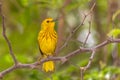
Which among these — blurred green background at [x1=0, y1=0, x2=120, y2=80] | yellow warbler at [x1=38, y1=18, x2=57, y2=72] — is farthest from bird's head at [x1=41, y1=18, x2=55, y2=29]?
blurred green background at [x1=0, y1=0, x2=120, y2=80]

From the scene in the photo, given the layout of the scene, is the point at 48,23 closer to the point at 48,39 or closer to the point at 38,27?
the point at 48,39

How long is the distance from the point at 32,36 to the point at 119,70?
182 centimetres

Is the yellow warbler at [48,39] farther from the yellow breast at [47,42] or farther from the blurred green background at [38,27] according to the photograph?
the blurred green background at [38,27]

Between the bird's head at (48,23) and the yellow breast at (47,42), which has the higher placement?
the bird's head at (48,23)

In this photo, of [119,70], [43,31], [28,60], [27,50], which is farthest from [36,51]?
[119,70]

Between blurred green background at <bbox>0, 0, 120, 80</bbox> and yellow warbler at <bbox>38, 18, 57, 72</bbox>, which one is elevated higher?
yellow warbler at <bbox>38, 18, 57, 72</bbox>

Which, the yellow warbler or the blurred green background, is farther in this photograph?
the blurred green background

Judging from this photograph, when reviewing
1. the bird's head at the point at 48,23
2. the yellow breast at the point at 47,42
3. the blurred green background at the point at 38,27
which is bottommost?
the blurred green background at the point at 38,27

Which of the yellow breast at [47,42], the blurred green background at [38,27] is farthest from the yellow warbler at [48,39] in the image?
the blurred green background at [38,27]

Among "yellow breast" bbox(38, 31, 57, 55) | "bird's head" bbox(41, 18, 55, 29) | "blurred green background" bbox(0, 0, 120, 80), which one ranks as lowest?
"blurred green background" bbox(0, 0, 120, 80)

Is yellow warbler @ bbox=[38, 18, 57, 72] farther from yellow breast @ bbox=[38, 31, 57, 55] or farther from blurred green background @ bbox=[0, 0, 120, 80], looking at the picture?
blurred green background @ bbox=[0, 0, 120, 80]

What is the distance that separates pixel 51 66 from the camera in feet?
14.7

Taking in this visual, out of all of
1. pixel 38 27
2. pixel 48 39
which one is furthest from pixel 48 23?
pixel 38 27

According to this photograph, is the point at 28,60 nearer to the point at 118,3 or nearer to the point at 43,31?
the point at 43,31
